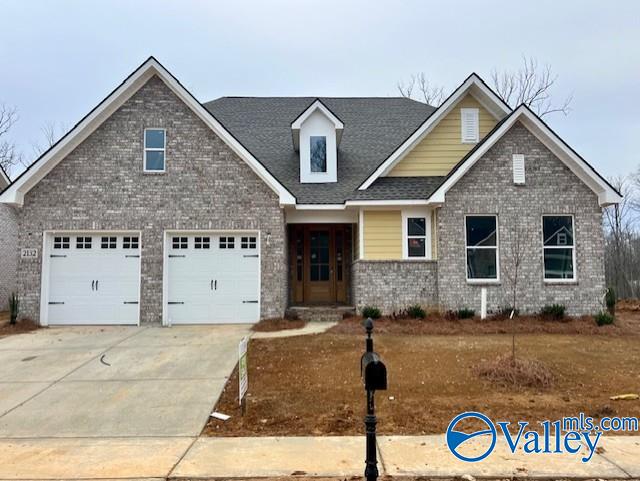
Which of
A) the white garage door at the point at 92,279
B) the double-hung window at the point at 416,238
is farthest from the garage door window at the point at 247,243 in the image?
the double-hung window at the point at 416,238

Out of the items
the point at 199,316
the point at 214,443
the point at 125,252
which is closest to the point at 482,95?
the point at 199,316

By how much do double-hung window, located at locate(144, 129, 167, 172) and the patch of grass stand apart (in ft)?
32.3

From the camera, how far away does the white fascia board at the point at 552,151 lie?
482 inches

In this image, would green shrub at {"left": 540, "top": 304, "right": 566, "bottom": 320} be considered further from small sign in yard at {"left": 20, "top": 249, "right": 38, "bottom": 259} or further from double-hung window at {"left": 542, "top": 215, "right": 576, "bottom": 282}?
small sign in yard at {"left": 20, "top": 249, "right": 38, "bottom": 259}

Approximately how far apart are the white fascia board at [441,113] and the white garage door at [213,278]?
3978 millimetres

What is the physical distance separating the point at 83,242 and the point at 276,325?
5.96 metres

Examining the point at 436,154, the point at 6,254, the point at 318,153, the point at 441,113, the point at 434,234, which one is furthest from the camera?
the point at 6,254

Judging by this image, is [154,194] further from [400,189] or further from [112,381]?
[400,189]

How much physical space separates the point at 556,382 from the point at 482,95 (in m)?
9.51

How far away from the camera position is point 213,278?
498 inches

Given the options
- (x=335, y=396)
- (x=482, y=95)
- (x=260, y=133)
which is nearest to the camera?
(x=335, y=396)

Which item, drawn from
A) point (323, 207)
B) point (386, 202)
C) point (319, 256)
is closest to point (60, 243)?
point (323, 207)

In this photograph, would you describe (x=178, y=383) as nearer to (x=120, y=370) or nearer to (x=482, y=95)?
(x=120, y=370)

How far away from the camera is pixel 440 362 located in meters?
7.97
